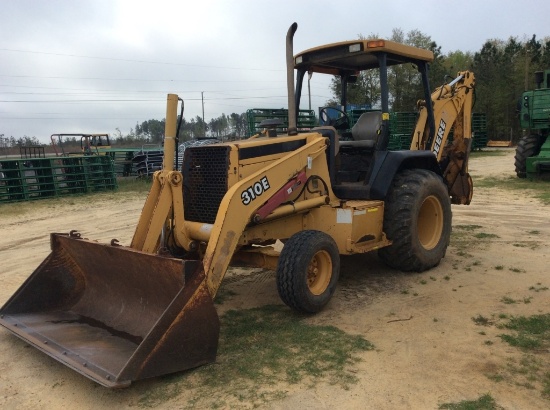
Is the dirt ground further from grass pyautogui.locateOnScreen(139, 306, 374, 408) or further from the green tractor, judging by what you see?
the green tractor

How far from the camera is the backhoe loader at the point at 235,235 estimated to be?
354 centimetres

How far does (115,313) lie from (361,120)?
3594 millimetres

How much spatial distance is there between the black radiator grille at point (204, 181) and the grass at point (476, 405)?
2504 mm

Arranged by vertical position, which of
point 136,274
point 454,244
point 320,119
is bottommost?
point 454,244

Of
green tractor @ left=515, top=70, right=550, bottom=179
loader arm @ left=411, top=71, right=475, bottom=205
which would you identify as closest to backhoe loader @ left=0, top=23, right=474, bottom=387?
loader arm @ left=411, top=71, right=475, bottom=205

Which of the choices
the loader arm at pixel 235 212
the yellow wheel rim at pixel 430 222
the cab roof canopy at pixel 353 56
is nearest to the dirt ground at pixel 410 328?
the yellow wheel rim at pixel 430 222

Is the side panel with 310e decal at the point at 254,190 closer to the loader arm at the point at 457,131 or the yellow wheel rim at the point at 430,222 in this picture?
the yellow wheel rim at the point at 430,222

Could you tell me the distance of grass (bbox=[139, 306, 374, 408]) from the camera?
325 cm

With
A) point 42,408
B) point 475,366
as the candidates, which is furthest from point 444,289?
point 42,408

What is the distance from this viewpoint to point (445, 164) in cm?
717

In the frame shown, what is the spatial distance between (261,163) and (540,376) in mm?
2803

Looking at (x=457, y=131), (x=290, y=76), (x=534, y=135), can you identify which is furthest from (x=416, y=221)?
(x=534, y=135)

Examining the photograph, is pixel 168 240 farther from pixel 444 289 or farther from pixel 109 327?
pixel 444 289

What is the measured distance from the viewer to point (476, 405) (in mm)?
3027
